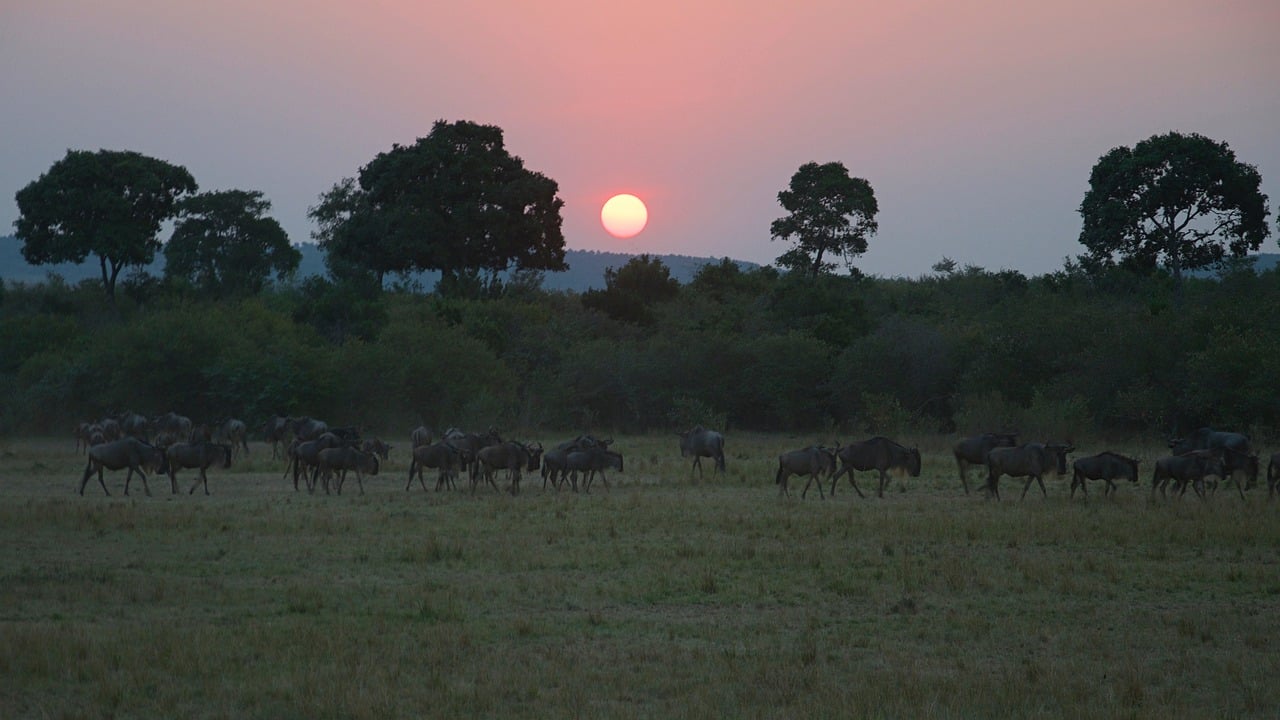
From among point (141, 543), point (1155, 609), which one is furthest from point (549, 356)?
point (1155, 609)

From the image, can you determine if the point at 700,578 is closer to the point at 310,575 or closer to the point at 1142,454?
the point at 310,575

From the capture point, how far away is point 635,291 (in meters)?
74.4

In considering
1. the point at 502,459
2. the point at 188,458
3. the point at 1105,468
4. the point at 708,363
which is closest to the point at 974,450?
the point at 1105,468

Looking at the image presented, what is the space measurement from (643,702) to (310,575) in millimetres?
6589

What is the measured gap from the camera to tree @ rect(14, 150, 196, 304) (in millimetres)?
59750

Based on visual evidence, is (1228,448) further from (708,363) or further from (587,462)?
(708,363)

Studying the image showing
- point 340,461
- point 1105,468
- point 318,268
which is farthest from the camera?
point 318,268

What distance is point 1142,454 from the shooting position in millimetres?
33188

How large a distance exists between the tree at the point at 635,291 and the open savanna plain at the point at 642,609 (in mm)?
49388

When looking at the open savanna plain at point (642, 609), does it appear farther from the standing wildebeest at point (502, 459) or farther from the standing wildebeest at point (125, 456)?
the standing wildebeest at point (502, 459)

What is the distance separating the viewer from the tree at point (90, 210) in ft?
196

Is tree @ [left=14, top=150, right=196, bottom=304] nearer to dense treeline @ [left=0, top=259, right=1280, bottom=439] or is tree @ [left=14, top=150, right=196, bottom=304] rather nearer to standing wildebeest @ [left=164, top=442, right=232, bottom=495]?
dense treeline @ [left=0, top=259, right=1280, bottom=439]

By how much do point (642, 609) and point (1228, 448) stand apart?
1567 cm

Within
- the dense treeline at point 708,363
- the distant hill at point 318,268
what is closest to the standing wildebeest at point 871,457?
the dense treeline at point 708,363
